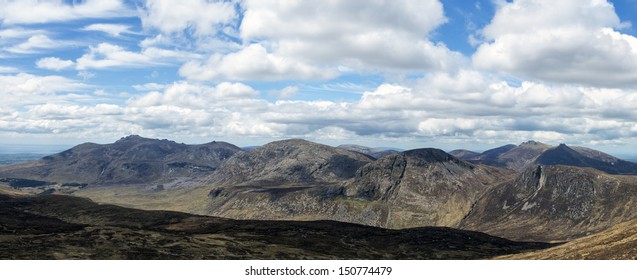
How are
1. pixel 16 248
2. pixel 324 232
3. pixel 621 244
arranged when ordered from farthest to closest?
pixel 324 232 < pixel 16 248 < pixel 621 244

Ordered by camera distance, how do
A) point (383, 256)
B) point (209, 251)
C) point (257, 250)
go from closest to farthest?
point (209, 251), point (257, 250), point (383, 256)

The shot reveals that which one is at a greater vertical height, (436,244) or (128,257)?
(128,257)

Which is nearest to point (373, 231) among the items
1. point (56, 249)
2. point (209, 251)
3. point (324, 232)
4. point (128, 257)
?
point (324, 232)

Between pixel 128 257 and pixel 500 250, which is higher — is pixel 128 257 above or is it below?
above

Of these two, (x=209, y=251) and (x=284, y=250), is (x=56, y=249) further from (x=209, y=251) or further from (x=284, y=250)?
(x=284, y=250)

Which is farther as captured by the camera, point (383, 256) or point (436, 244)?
point (436, 244)

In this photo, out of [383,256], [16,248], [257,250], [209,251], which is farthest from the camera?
[383,256]

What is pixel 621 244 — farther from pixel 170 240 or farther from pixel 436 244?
pixel 170 240

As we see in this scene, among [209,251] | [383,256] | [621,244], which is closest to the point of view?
[621,244]

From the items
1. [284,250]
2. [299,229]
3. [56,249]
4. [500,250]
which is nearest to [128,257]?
[56,249]
